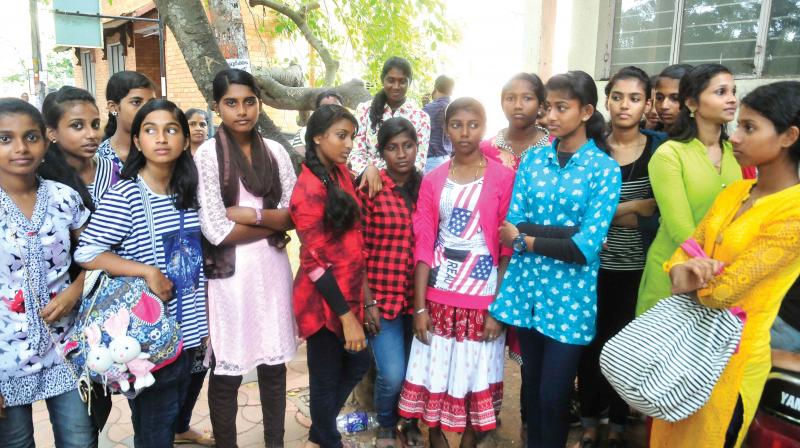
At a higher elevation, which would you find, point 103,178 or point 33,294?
point 103,178

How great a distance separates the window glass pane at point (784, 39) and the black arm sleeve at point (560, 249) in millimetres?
3741

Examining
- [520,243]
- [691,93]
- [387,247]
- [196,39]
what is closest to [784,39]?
[691,93]

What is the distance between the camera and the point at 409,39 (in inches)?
262

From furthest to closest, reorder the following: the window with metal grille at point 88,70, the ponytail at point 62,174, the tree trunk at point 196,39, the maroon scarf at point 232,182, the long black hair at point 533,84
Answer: the window with metal grille at point 88,70 < the tree trunk at point 196,39 < the long black hair at point 533,84 < the maroon scarf at point 232,182 < the ponytail at point 62,174

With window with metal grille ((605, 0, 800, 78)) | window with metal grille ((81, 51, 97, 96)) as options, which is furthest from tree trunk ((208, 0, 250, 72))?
window with metal grille ((81, 51, 97, 96))

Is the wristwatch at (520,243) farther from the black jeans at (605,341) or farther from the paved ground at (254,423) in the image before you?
the paved ground at (254,423)

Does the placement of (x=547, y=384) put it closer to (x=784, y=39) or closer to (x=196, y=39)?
(x=196, y=39)

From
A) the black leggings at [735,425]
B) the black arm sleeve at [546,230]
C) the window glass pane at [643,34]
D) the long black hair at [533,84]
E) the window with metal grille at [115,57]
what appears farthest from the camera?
the window with metal grille at [115,57]

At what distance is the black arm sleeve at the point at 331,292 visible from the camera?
2.46 m

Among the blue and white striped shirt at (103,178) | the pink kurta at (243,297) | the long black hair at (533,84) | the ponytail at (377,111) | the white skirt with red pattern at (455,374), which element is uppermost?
the long black hair at (533,84)

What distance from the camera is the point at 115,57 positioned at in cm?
1496

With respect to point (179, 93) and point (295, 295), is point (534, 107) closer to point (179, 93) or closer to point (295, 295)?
point (295, 295)

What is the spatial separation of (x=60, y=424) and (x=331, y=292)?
121cm

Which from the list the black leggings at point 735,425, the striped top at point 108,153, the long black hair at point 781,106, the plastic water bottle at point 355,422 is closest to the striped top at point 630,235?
the long black hair at point 781,106
